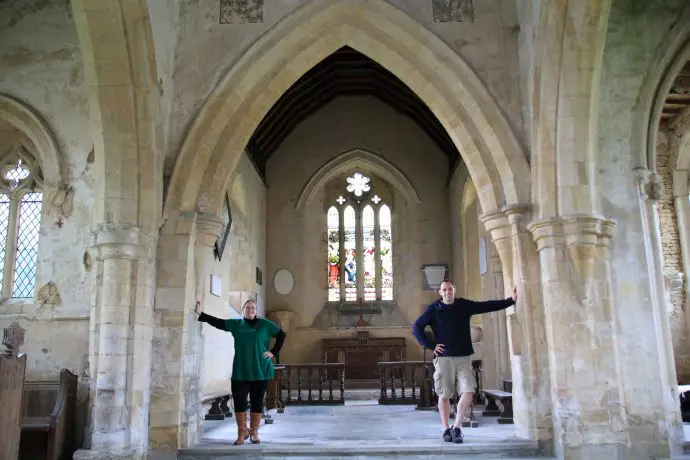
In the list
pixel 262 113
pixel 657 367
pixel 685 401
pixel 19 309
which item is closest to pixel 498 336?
pixel 685 401

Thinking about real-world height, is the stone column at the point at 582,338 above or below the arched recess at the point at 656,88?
below

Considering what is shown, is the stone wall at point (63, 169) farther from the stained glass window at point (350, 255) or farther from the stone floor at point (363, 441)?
the stained glass window at point (350, 255)

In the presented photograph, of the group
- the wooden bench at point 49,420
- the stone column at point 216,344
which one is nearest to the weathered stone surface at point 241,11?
the stone column at point 216,344

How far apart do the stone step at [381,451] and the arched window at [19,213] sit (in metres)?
2.70

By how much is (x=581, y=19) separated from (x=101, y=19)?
3.46m

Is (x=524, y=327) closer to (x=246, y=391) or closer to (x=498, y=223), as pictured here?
(x=498, y=223)

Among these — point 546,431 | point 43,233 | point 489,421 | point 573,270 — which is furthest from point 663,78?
point 43,233

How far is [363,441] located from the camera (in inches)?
194

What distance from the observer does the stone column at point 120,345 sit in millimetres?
4566

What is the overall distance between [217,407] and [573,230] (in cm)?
441

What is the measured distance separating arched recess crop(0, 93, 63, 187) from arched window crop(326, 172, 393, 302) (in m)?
7.01

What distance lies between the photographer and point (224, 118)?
5414 mm

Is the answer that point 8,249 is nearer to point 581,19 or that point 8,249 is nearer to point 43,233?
point 43,233

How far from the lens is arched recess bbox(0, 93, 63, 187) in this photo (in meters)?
5.62
